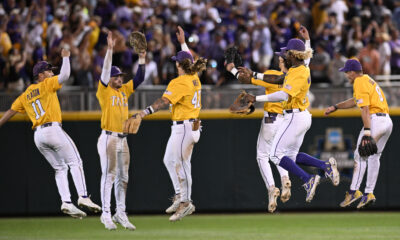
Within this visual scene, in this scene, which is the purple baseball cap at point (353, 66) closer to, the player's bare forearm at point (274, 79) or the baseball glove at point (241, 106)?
the player's bare forearm at point (274, 79)

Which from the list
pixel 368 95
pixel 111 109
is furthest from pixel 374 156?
pixel 111 109

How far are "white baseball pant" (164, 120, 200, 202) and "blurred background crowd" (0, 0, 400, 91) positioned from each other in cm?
432

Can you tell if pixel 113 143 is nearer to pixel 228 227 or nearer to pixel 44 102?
pixel 44 102

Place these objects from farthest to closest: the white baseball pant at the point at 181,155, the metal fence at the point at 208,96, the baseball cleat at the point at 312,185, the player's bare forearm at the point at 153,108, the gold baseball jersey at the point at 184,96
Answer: the metal fence at the point at 208,96 → the white baseball pant at the point at 181,155 → the gold baseball jersey at the point at 184,96 → the player's bare forearm at the point at 153,108 → the baseball cleat at the point at 312,185

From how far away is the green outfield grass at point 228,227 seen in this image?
44.6 ft

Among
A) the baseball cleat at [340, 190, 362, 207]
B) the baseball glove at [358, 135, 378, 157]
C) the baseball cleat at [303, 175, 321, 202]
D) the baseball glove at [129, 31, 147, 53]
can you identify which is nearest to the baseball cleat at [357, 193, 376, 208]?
the baseball cleat at [340, 190, 362, 207]

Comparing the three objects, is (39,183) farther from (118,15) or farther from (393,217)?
(393,217)

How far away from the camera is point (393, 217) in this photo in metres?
16.6

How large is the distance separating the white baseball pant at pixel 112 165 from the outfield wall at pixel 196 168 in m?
3.67

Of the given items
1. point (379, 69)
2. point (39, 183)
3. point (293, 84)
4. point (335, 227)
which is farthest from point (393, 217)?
point (39, 183)

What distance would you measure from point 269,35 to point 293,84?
6.86 meters

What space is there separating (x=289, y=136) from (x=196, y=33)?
267 inches

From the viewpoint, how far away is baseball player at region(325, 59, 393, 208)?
13.5 m

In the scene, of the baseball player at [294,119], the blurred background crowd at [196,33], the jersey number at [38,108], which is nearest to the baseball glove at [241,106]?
the baseball player at [294,119]
